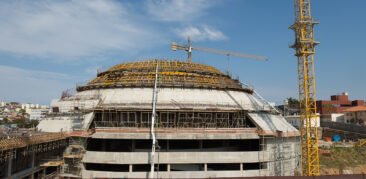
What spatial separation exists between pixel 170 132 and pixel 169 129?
0.38m

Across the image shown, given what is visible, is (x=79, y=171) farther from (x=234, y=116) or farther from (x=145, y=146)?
(x=234, y=116)

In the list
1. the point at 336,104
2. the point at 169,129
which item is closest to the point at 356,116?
the point at 336,104

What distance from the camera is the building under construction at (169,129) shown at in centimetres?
2958

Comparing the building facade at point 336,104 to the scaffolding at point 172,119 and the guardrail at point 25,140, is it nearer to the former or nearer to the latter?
the scaffolding at point 172,119

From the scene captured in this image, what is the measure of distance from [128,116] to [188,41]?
41.6 m

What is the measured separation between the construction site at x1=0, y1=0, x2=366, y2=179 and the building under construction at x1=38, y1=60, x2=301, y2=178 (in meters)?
0.11

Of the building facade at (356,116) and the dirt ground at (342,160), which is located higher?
the building facade at (356,116)

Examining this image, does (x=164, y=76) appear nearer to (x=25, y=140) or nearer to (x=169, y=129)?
(x=169, y=129)

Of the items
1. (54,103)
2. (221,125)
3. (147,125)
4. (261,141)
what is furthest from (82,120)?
(261,141)

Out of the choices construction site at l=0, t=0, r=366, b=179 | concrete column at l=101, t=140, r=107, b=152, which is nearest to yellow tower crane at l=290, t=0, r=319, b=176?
construction site at l=0, t=0, r=366, b=179

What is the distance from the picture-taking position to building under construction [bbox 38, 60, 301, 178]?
1164 inches

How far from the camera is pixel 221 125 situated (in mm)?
34438

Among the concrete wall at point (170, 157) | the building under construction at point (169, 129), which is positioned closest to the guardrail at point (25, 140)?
the building under construction at point (169, 129)

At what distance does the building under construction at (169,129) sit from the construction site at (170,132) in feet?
0.37
